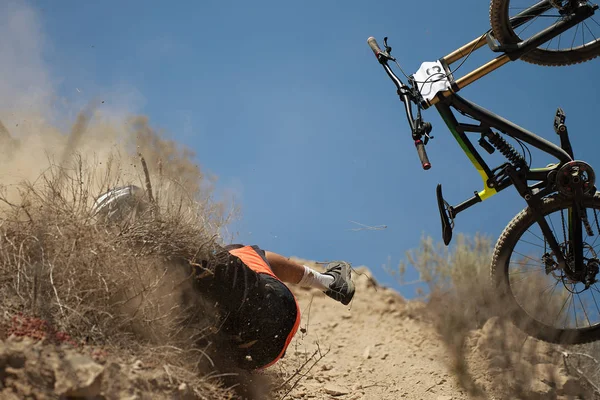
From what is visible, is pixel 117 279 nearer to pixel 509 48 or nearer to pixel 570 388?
pixel 509 48

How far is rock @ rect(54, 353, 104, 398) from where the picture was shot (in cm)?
338

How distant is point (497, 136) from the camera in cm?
538

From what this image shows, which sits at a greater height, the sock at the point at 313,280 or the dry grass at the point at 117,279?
the sock at the point at 313,280

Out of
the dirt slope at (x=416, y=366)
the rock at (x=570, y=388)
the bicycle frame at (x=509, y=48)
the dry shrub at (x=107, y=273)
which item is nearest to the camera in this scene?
the dry shrub at (x=107, y=273)

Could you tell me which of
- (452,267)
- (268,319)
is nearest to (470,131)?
(268,319)

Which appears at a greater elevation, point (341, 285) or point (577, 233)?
point (577, 233)

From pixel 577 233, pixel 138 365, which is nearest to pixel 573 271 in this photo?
pixel 577 233

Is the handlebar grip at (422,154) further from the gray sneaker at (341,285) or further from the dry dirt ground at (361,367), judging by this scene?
the dry dirt ground at (361,367)

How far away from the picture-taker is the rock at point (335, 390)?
19.0ft

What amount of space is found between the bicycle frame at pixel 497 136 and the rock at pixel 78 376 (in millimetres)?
3033

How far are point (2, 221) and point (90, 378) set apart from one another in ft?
4.82

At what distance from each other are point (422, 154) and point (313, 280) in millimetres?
1422

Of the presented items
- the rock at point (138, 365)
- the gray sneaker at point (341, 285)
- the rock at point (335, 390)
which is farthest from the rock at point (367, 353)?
the rock at point (138, 365)

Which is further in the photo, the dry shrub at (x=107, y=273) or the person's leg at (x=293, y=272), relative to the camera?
the person's leg at (x=293, y=272)
